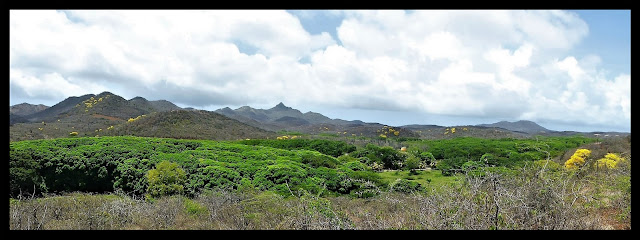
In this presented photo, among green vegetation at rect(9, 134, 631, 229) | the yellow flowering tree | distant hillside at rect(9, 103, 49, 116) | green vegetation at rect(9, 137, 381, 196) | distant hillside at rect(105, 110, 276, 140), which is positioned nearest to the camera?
green vegetation at rect(9, 134, 631, 229)

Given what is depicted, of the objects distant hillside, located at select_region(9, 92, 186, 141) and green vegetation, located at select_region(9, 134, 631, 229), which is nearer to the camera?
green vegetation, located at select_region(9, 134, 631, 229)

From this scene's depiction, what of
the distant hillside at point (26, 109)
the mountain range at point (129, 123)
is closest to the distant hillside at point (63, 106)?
the mountain range at point (129, 123)

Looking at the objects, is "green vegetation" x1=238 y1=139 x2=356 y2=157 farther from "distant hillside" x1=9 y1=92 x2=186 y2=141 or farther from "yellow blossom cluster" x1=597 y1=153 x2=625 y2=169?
"distant hillside" x1=9 y1=92 x2=186 y2=141

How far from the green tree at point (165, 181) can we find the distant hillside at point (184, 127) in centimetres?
3765

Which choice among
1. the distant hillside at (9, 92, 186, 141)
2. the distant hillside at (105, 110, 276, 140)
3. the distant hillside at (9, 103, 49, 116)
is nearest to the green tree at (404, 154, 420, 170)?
the distant hillside at (105, 110, 276, 140)

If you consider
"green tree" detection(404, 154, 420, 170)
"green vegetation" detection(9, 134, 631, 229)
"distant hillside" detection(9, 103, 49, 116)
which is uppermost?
"distant hillside" detection(9, 103, 49, 116)

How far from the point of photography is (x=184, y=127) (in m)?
61.4

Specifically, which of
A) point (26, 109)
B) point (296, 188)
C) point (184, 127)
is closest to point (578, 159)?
point (296, 188)

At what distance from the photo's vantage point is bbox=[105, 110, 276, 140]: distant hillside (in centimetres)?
5619

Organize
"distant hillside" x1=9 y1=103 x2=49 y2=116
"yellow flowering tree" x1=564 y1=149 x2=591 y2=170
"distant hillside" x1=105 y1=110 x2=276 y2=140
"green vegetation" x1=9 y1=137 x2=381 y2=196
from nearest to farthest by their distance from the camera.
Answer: "yellow flowering tree" x1=564 y1=149 x2=591 y2=170 → "green vegetation" x1=9 y1=137 x2=381 y2=196 → "distant hillside" x1=105 y1=110 x2=276 y2=140 → "distant hillside" x1=9 y1=103 x2=49 y2=116

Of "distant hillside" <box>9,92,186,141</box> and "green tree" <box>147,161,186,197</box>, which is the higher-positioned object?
"distant hillside" <box>9,92,186,141</box>

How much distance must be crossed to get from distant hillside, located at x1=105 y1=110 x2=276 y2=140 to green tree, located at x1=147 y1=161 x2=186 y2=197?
1482 inches

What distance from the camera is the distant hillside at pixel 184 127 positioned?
56.2 meters
